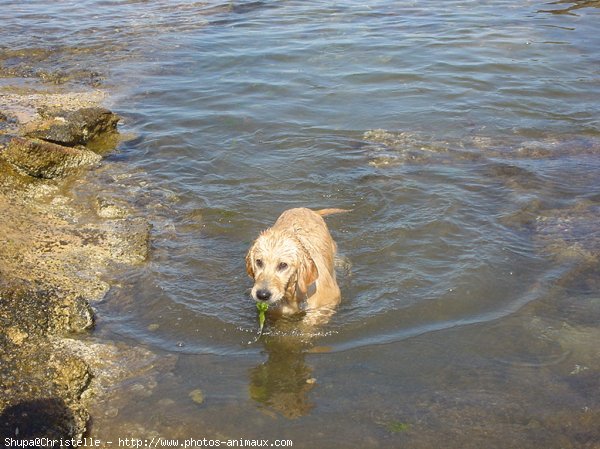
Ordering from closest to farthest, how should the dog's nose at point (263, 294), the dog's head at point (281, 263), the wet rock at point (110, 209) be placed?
1. the dog's nose at point (263, 294)
2. the dog's head at point (281, 263)
3. the wet rock at point (110, 209)

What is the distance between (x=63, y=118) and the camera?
375 inches

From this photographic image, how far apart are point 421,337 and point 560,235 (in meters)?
2.58

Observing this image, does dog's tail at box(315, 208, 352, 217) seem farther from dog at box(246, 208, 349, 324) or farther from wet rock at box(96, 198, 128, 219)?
wet rock at box(96, 198, 128, 219)

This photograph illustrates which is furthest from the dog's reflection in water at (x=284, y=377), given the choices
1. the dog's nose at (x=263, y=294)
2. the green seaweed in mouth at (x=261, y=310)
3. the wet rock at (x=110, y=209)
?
the wet rock at (x=110, y=209)

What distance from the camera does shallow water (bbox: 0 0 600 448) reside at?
15.9ft

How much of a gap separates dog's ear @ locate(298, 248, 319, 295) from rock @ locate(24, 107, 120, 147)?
16.7ft

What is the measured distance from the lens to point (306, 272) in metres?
5.78

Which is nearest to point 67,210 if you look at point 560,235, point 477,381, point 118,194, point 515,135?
point 118,194

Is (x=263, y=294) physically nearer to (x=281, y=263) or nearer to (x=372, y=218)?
(x=281, y=263)

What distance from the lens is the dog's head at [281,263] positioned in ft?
18.6

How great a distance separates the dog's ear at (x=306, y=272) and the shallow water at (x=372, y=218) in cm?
49

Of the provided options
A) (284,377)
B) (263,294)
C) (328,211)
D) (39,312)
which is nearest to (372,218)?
(328,211)

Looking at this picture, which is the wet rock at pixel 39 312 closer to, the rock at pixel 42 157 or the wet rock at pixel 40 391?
the wet rock at pixel 40 391

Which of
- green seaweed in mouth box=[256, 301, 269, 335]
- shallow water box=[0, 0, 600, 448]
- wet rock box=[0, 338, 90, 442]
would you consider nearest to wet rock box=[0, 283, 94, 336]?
wet rock box=[0, 338, 90, 442]
